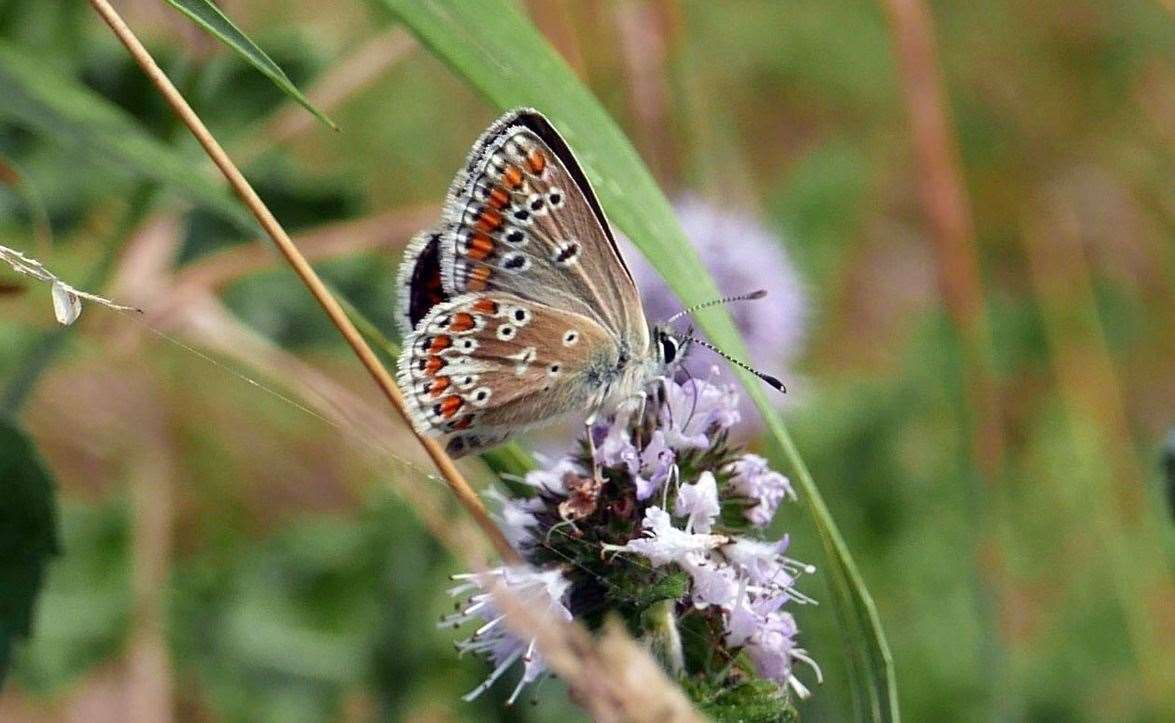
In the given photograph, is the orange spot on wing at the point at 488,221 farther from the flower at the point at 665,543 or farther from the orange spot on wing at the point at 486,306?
the flower at the point at 665,543

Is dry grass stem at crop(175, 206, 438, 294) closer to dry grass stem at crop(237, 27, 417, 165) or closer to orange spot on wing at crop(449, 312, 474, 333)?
dry grass stem at crop(237, 27, 417, 165)

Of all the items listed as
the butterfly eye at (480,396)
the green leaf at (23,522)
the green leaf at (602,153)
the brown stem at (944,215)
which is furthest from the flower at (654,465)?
the brown stem at (944,215)

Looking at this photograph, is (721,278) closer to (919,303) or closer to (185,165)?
(185,165)

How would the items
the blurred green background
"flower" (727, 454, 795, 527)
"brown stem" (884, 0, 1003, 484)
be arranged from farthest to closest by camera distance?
1. "brown stem" (884, 0, 1003, 484)
2. the blurred green background
3. "flower" (727, 454, 795, 527)

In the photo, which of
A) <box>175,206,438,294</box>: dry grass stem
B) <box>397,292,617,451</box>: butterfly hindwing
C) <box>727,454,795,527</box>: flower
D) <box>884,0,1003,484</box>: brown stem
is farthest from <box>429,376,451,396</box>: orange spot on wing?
<box>884,0,1003,484</box>: brown stem

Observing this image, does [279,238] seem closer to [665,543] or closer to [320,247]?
[665,543]

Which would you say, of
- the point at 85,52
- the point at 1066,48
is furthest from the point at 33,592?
the point at 1066,48

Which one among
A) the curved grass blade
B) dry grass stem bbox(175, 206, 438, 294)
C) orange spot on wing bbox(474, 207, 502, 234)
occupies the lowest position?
the curved grass blade
